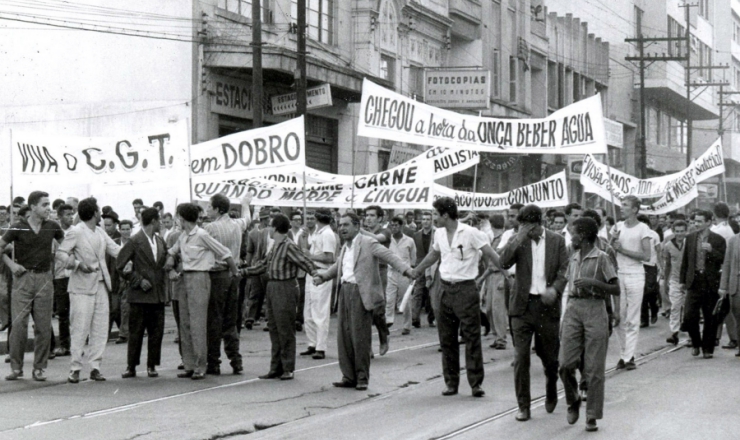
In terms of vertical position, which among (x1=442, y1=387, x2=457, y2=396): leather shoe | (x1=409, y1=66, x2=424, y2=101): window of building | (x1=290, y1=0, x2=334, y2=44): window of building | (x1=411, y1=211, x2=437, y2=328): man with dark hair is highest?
(x1=290, y1=0, x2=334, y2=44): window of building

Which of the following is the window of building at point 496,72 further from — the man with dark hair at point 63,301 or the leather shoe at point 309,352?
the man with dark hair at point 63,301

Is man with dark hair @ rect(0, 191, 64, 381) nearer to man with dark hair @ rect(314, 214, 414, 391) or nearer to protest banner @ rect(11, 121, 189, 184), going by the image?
protest banner @ rect(11, 121, 189, 184)

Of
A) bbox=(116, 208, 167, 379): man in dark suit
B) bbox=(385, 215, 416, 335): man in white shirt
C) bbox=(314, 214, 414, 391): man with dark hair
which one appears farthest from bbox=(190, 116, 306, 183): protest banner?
bbox=(314, 214, 414, 391): man with dark hair

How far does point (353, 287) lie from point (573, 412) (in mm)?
3190

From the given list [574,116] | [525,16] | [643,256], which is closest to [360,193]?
[574,116]

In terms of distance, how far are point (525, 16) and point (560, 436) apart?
40022 millimetres

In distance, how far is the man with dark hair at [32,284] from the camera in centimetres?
1219

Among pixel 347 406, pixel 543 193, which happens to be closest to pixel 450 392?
pixel 347 406

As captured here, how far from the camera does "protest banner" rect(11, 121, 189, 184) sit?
14.7m

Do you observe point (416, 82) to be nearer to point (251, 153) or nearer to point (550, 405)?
point (251, 153)

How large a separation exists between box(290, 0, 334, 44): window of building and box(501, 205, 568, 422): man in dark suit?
19884mm

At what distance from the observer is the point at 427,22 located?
3803 centimetres

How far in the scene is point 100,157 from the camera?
49.3 ft

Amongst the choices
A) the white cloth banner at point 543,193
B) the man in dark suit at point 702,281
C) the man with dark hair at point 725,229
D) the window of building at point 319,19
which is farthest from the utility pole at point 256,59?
the man in dark suit at point 702,281
